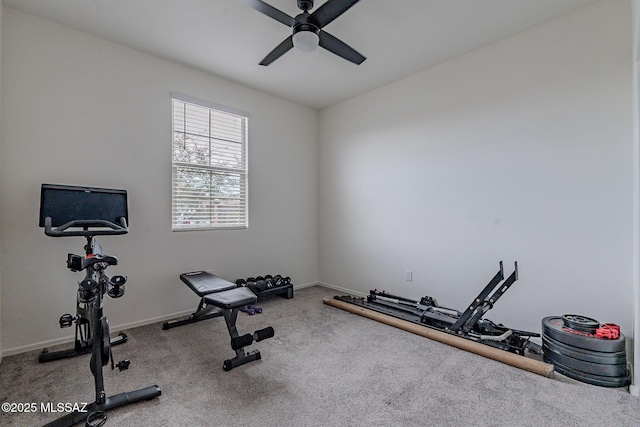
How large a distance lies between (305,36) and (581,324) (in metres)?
2.83

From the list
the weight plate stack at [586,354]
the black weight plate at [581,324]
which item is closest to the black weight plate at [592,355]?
the weight plate stack at [586,354]

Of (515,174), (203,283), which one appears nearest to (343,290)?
(203,283)

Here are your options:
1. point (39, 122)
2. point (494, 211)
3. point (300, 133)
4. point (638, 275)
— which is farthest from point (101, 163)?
point (638, 275)

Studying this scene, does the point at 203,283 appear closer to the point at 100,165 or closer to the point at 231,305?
the point at 231,305

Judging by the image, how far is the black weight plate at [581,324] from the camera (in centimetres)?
203

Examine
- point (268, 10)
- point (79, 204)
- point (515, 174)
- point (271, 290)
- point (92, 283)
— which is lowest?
point (271, 290)

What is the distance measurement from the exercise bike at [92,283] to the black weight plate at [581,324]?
9.37 ft

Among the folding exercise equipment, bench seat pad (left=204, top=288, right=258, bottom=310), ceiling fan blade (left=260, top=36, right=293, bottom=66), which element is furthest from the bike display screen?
the folding exercise equipment

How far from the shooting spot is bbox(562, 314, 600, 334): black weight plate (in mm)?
2033

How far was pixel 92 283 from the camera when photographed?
1.69m

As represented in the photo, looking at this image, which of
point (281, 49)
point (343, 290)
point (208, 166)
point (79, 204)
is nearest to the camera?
point (79, 204)

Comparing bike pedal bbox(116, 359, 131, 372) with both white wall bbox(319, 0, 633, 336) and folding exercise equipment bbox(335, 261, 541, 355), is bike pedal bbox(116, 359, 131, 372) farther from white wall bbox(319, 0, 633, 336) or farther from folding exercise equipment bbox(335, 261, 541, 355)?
white wall bbox(319, 0, 633, 336)

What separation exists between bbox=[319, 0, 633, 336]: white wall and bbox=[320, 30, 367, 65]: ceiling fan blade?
4.34ft

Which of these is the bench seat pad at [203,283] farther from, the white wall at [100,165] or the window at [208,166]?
the window at [208,166]
